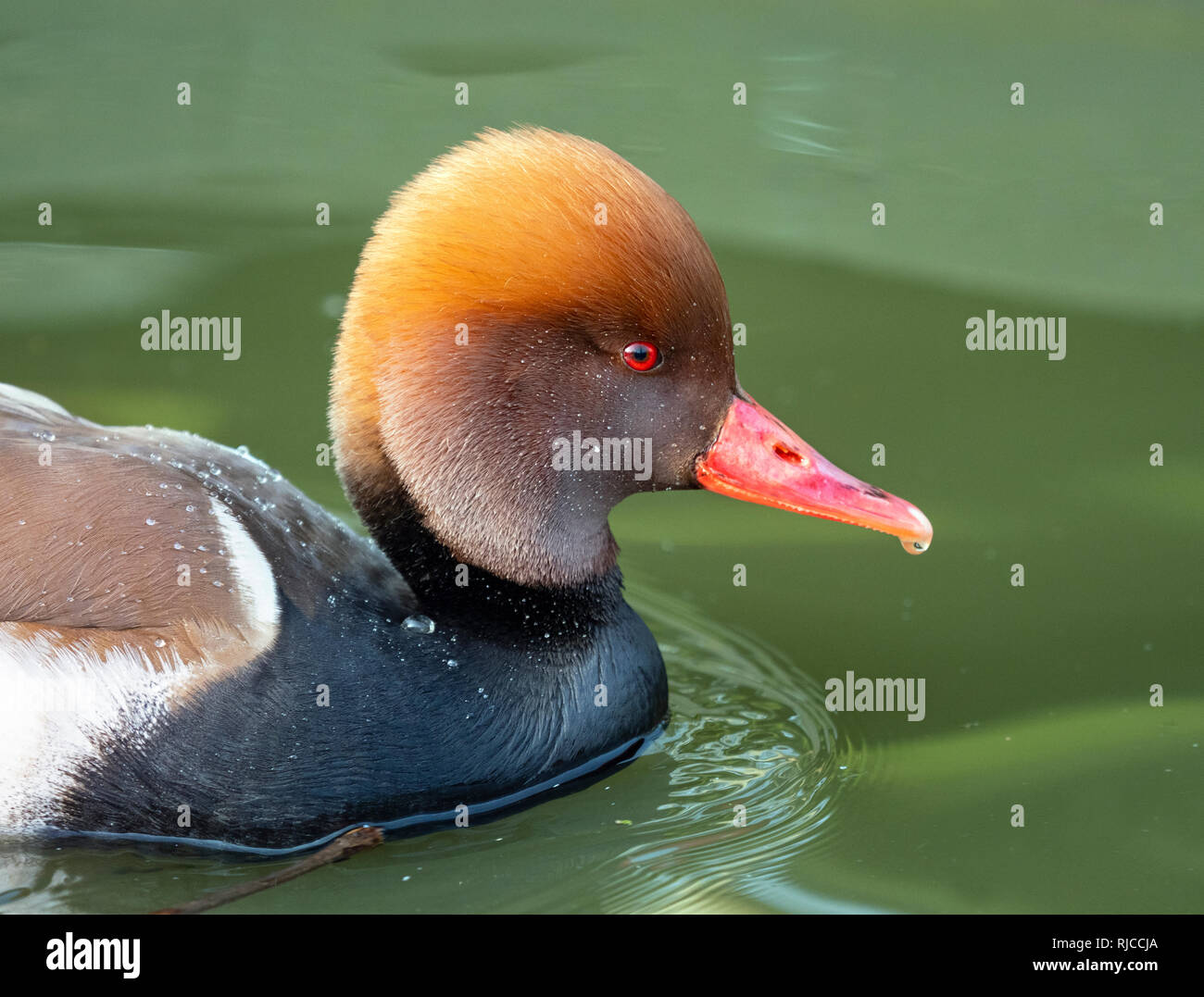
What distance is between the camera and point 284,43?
26.2ft

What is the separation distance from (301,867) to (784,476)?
1486mm

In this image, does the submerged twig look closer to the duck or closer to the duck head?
the duck

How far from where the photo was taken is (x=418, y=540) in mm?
4055

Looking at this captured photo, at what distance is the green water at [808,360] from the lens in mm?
3924

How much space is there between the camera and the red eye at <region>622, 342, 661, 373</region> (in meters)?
3.96

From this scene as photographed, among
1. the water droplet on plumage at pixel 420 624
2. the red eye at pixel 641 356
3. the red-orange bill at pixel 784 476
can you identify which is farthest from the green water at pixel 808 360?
the red eye at pixel 641 356

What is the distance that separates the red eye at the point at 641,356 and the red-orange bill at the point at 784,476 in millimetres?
263

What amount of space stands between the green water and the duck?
0.57ft
